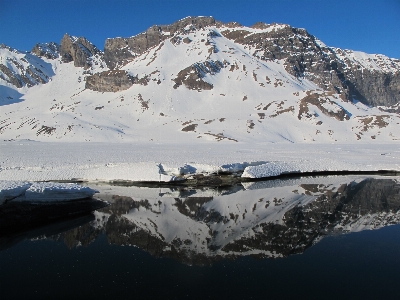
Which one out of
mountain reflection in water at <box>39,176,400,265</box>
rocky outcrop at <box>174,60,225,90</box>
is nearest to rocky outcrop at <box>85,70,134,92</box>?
rocky outcrop at <box>174,60,225,90</box>

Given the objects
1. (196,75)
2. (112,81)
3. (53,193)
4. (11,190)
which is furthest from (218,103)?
(11,190)

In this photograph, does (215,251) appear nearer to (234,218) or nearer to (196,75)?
(234,218)

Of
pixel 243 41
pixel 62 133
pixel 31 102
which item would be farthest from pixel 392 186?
pixel 31 102

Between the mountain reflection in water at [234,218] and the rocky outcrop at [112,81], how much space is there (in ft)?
466

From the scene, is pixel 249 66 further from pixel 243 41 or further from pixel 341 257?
pixel 341 257

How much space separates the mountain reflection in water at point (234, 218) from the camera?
48.4 feet

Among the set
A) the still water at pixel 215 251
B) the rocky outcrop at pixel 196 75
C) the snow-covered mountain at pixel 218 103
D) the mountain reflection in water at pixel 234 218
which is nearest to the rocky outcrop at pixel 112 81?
the snow-covered mountain at pixel 218 103

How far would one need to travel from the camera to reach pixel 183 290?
10836 mm

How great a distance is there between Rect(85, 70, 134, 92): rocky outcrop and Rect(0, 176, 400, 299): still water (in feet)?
478

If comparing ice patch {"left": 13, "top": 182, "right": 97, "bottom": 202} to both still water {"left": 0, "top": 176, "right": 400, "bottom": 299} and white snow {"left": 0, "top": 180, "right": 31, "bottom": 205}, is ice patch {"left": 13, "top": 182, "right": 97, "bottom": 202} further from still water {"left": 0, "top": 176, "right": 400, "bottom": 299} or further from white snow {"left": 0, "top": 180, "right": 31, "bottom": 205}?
still water {"left": 0, "top": 176, "right": 400, "bottom": 299}

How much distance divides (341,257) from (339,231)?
3266 millimetres

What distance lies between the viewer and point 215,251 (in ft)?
46.7

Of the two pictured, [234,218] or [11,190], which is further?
[234,218]

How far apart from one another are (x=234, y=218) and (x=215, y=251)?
4.62 metres
